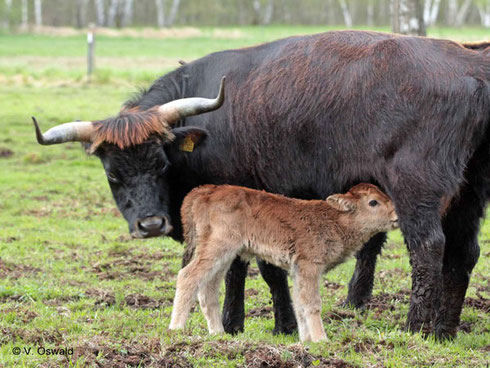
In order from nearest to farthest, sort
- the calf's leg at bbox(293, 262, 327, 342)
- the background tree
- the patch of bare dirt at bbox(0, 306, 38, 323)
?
1. the calf's leg at bbox(293, 262, 327, 342)
2. the patch of bare dirt at bbox(0, 306, 38, 323)
3. the background tree

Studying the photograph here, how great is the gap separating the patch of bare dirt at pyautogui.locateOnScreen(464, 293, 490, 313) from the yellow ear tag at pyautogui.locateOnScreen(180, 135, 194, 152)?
308cm

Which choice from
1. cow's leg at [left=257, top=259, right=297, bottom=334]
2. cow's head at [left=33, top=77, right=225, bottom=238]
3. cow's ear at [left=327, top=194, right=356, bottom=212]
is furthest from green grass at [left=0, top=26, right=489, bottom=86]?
cow's ear at [left=327, top=194, right=356, bottom=212]

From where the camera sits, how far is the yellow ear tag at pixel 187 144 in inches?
263

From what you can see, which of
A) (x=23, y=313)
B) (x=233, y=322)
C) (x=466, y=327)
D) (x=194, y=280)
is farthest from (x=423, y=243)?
(x=23, y=313)

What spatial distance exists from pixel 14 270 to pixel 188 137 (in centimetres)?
278

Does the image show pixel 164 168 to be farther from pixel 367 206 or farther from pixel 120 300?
pixel 367 206

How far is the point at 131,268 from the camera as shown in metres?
8.42

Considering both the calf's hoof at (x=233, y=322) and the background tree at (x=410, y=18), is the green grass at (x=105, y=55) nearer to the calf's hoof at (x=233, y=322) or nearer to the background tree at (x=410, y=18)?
the background tree at (x=410, y=18)

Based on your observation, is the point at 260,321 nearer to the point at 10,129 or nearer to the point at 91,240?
the point at 91,240

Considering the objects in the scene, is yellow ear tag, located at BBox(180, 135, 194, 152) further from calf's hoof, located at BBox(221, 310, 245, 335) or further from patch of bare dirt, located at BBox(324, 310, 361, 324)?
patch of bare dirt, located at BBox(324, 310, 361, 324)

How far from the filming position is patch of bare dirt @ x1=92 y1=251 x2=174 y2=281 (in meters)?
8.19

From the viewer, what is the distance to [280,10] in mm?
73062

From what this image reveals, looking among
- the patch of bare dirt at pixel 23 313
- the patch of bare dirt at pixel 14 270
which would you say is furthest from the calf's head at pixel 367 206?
the patch of bare dirt at pixel 14 270

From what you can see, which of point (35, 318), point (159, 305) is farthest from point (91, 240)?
point (35, 318)
